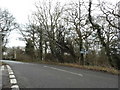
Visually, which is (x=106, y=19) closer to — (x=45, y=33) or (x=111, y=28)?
(x=111, y=28)

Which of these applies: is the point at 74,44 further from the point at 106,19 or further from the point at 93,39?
the point at 106,19

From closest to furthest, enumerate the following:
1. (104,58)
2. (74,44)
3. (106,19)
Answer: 1. (106,19)
2. (104,58)
3. (74,44)

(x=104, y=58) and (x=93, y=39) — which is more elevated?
(x=93, y=39)

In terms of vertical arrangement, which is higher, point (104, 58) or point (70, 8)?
point (70, 8)

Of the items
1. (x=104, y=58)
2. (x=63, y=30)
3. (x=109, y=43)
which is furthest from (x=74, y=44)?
(x=109, y=43)

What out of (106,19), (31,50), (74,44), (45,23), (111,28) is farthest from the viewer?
(31,50)

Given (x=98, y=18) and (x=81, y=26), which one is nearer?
(x=98, y=18)

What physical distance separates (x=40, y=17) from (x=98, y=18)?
18.5 m

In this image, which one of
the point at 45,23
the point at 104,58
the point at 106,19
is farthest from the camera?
the point at 45,23

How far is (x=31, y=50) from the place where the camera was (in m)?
67.6

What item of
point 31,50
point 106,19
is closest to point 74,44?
point 106,19

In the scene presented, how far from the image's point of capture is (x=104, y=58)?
39.0 m

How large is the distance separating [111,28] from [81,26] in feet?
23.3

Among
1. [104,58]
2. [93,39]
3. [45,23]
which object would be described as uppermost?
[45,23]
